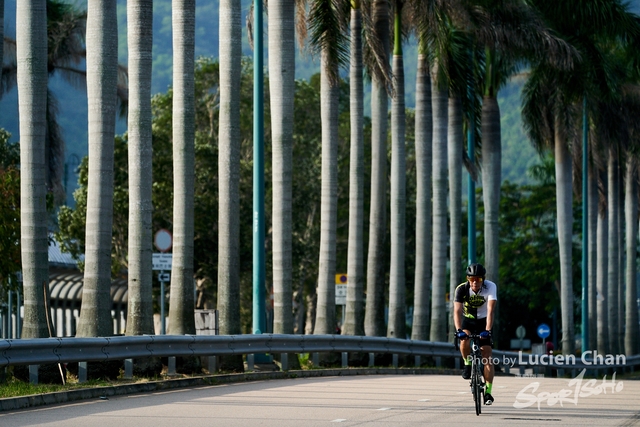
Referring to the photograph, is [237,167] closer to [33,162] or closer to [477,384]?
[33,162]

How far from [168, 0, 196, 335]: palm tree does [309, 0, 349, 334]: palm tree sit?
575cm

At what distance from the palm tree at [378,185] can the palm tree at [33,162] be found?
1394 cm

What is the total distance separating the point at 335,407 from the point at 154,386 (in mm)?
3703

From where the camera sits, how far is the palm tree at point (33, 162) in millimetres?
18844

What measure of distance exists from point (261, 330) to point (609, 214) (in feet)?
122

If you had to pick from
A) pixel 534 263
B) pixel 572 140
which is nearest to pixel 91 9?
pixel 572 140

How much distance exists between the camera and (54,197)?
147 ft

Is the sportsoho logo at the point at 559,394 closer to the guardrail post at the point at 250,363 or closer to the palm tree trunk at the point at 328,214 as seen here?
the guardrail post at the point at 250,363

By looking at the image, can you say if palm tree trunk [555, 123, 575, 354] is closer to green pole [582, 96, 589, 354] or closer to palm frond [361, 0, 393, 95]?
green pole [582, 96, 589, 354]

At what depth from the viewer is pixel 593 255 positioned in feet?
192

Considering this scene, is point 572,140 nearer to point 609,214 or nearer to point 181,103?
point 609,214

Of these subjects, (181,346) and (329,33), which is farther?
(329,33)

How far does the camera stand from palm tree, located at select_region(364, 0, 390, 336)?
1287 inches

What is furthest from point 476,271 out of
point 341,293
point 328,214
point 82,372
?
point 341,293
